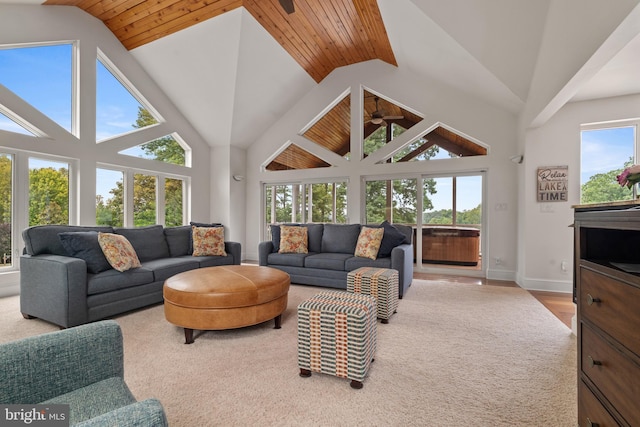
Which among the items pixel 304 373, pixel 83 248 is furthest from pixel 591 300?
pixel 83 248

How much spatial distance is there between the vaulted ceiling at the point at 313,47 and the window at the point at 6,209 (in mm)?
2157

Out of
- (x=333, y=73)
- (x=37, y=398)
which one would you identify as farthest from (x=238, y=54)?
(x=37, y=398)

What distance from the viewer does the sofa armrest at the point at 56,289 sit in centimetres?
279

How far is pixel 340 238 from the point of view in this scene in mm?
4816

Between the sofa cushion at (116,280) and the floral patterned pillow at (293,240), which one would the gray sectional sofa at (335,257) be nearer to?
the floral patterned pillow at (293,240)

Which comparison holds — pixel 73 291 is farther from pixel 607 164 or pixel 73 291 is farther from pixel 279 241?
pixel 607 164

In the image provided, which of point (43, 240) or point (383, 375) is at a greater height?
point (43, 240)

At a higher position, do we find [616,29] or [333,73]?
[333,73]

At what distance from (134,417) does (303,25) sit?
5.40m

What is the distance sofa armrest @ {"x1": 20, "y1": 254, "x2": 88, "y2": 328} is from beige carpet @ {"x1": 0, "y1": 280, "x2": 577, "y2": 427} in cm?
20

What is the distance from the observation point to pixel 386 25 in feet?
14.7

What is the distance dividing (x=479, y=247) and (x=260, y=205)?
15.7ft

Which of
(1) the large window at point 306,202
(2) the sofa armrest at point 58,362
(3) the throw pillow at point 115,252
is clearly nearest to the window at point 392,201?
(1) the large window at point 306,202

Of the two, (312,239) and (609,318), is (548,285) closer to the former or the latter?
(312,239)
